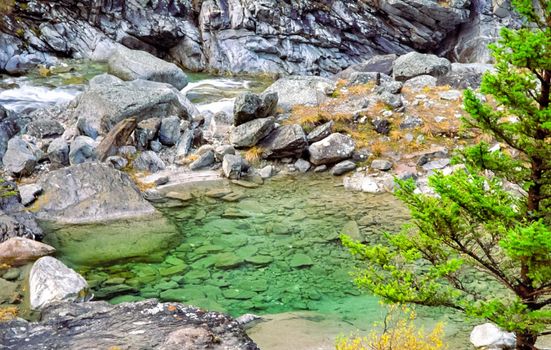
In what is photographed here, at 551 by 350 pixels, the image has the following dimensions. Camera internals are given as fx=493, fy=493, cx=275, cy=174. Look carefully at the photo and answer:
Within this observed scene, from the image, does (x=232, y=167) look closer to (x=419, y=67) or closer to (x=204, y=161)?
(x=204, y=161)

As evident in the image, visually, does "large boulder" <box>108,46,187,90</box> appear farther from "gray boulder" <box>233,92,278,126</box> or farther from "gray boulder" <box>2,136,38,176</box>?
"gray boulder" <box>2,136,38,176</box>

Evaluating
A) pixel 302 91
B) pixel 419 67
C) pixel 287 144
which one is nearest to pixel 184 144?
pixel 287 144

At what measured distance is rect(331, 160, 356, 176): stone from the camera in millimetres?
15500

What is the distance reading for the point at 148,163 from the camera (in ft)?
50.7

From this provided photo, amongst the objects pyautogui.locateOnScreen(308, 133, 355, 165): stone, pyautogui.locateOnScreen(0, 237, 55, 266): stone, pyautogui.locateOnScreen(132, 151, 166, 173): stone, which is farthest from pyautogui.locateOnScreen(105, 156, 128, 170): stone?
pyautogui.locateOnScreen(308, 133, 355, 165): stone

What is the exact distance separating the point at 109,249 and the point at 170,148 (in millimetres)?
6413

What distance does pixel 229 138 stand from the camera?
1712cm

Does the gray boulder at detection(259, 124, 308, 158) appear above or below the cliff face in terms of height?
below

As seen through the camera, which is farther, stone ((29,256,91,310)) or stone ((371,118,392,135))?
stone ((371,118,392,135))

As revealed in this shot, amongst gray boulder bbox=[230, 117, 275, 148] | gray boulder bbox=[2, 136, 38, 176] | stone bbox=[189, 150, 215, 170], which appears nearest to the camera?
gray boulder bbox=[2, 136, 38, 176]

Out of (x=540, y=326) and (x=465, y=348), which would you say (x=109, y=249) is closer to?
(x=465, y=348)

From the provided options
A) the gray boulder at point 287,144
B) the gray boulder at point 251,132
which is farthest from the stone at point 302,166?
the gray boulder at point 251,132

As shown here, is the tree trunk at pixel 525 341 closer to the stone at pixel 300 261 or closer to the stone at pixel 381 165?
the stone at pixel 300 261

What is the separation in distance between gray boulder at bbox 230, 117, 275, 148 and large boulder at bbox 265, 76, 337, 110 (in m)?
2.49
